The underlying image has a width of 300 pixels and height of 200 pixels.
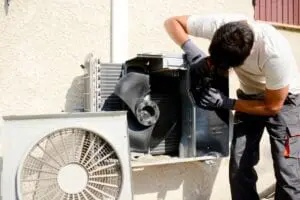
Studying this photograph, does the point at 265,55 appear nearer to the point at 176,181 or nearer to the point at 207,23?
the point at 207,23

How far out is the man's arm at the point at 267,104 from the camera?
2.39 m

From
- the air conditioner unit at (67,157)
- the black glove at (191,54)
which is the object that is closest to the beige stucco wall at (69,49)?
the black glove at (191,54)

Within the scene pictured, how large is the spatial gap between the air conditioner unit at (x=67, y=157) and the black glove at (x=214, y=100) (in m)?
0.65

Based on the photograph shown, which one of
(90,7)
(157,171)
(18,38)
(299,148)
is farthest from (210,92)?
(18,38)

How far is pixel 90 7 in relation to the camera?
2863mm

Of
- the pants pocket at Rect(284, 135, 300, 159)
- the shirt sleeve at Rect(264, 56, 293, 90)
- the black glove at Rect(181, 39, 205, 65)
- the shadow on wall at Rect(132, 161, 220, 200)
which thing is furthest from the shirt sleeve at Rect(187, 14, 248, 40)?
the shadow on wall at Rect(132, 161, 220, 200)

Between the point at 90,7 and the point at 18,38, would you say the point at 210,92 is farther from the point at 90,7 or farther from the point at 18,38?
the point at 18,38

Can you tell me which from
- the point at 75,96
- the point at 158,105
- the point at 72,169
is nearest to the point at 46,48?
the point at 75,96

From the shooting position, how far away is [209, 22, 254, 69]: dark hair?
6.95 feet

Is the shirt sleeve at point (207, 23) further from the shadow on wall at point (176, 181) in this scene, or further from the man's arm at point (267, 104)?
the shadow on wall at point (176, 181)

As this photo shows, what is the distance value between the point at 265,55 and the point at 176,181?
4.59ft

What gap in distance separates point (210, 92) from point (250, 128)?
461 millimetres

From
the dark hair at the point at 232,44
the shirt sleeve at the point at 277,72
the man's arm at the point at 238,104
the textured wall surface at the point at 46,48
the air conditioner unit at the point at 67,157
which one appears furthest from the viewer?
the textured wall surface at the point at 46,48

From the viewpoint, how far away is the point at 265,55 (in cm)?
232
